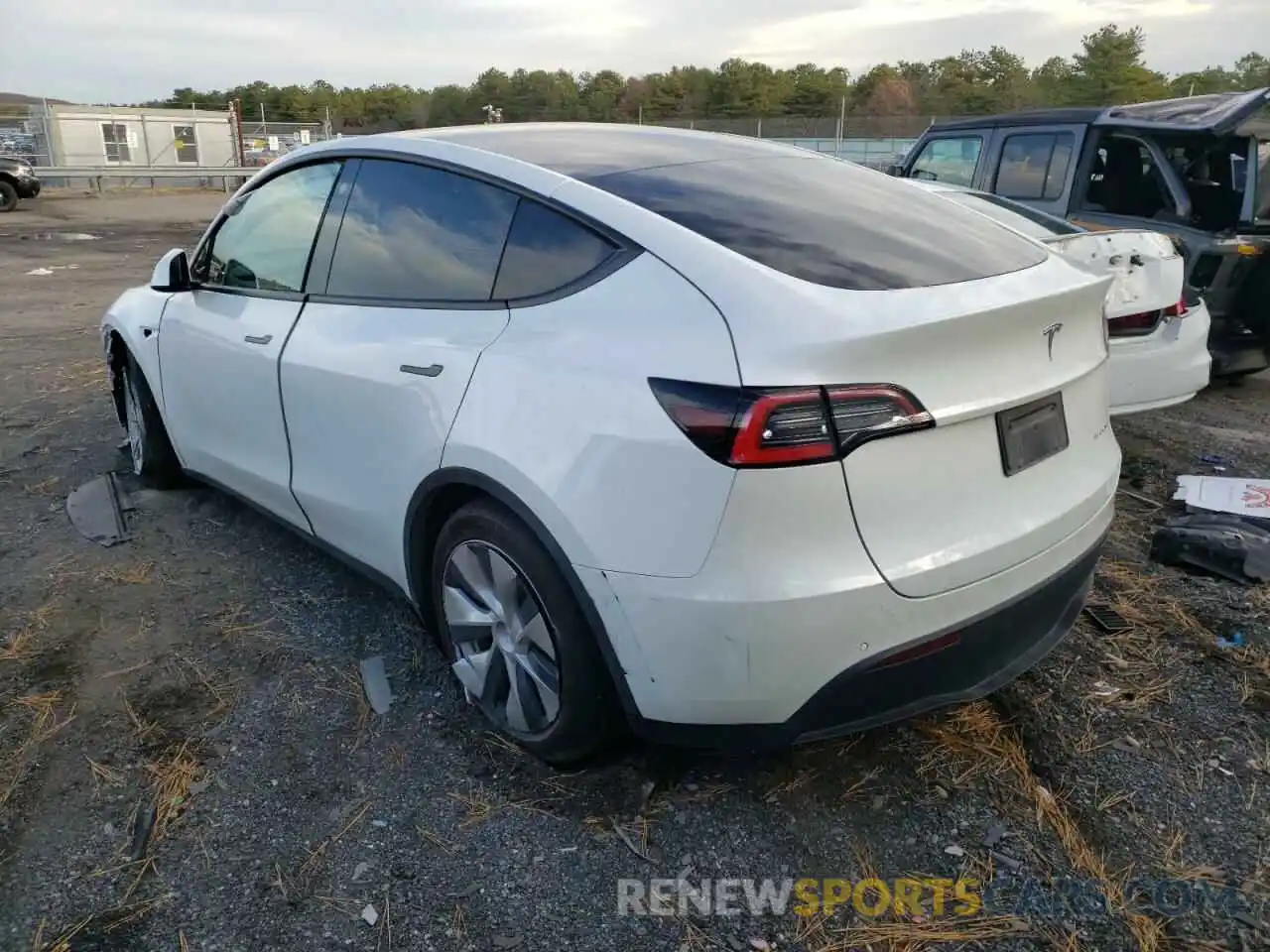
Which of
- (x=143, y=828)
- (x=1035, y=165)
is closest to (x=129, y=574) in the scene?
(x=143, y=828)

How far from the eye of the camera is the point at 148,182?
101ft

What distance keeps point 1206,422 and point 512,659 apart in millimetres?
5054

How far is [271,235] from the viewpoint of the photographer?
359 centimetres

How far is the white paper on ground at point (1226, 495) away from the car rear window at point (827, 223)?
2.19 m

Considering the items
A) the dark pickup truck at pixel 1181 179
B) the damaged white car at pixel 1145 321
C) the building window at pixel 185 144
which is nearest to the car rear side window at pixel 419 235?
the damaged white car at pixel 1145 321

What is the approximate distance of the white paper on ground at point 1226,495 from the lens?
167 inches

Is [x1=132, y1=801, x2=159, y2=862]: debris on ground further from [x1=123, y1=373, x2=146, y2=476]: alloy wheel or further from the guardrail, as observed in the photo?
the guardrail

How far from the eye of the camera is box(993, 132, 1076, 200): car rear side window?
7.16 meters

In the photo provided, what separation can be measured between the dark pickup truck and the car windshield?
110 centimetres

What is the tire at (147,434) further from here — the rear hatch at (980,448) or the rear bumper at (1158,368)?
the rear bumper at (1158,368)

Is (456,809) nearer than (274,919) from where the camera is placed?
No

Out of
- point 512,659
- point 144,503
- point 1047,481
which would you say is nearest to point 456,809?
point 512,659

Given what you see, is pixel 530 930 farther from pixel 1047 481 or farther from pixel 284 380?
pixel 284 380

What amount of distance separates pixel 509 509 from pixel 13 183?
23.2 meters
